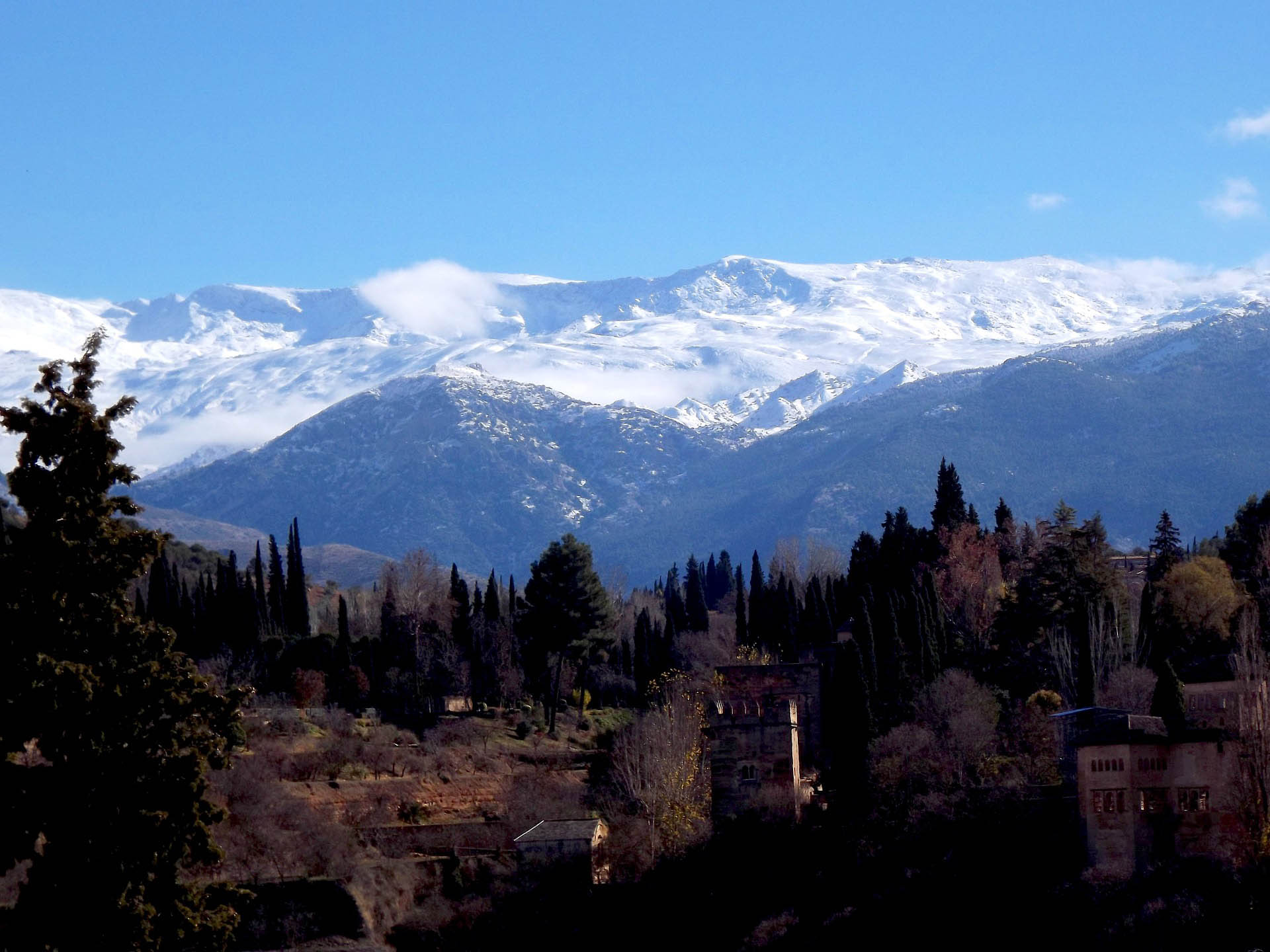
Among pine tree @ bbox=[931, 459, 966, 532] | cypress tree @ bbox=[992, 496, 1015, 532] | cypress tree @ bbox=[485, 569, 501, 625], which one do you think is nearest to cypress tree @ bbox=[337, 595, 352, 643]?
cypress tree @ bbox=[485, 569, 501, 625]

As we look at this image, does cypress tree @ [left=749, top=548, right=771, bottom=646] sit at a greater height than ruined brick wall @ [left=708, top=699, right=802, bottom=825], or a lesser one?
greater

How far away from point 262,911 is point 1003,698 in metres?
26.0

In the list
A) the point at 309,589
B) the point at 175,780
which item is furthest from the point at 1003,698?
the point at 309,589

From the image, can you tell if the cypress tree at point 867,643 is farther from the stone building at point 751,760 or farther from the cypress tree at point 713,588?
the cypress tree at point 713,588

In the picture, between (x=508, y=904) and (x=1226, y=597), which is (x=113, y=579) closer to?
(x=508, y=904)

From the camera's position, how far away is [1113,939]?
4203 centimetres

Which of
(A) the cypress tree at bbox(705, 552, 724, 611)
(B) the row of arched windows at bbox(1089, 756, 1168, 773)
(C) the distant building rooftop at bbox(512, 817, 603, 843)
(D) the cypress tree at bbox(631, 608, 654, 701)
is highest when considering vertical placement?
(A) the cypress tree at bbox(705, 552, 724, 611)

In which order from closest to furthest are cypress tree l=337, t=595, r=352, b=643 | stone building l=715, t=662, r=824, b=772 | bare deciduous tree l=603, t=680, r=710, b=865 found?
bare deciduous tree l=603, t=680, r=710, b=865 < stone building l=715, t=662, r=824, b=772 < cypress tree l=337, t=595, r=352, b=643

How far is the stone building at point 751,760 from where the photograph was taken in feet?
186

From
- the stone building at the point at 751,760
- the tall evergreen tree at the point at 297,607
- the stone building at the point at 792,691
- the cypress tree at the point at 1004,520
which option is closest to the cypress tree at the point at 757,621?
the cypress tree at the point at 1004,520

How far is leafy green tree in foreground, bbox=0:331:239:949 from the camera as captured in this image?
23875 millimetres

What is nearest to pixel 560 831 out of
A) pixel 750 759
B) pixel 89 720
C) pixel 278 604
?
pixel 750 759

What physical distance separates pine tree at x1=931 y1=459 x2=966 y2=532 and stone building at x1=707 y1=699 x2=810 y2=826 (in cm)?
2927

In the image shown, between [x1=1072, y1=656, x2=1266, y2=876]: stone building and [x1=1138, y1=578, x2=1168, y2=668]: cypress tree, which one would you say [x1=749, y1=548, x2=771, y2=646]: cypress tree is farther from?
[x1=1072, y1=656, x2=1266, y2=876]: stone building
